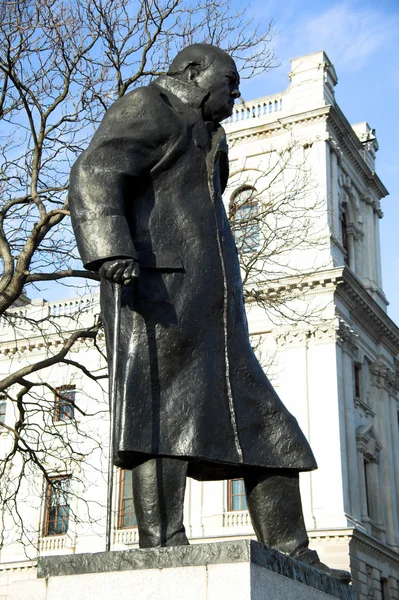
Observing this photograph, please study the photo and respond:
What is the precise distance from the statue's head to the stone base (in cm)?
216

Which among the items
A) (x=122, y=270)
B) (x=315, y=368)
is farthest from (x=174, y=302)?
(x=315, y=368)

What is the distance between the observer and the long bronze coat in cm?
376

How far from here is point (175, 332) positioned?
389 centimetres

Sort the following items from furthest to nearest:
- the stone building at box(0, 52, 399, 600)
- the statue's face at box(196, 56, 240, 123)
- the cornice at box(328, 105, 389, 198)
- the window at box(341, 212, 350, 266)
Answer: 1. the window at box(341, 212, 350, 266)
2. the cornice at box(328, 105, 389, 198)
3. the stone building at box(0, 52, 399, 600)
4. the statue's face at box(196, 56, 240, 123)

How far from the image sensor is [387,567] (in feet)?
102

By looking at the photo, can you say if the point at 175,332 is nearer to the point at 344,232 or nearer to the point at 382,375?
the point at 382,375

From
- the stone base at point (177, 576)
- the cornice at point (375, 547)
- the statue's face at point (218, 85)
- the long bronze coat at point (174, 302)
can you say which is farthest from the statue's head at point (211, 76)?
the cornice at point (375, 547)

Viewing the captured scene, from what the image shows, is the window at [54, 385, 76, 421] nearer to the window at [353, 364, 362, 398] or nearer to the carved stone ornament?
the window at [353, 364, 362, 398]

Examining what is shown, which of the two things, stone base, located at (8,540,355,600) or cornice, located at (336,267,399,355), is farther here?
cornice, located at (336,267,399,355)

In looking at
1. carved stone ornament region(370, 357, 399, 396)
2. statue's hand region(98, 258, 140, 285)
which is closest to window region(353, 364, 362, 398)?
carved stone ornament region(370, 357, 399, 396)

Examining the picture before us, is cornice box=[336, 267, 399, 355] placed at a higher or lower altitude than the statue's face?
higher

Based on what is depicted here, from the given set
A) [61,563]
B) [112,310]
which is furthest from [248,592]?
[112,310]

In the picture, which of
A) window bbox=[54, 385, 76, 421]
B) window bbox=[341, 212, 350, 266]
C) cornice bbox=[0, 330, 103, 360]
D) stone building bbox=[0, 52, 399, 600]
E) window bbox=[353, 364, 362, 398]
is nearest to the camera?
window bbox=[54, 385, 76, 421]

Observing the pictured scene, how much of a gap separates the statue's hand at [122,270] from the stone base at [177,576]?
110cm
